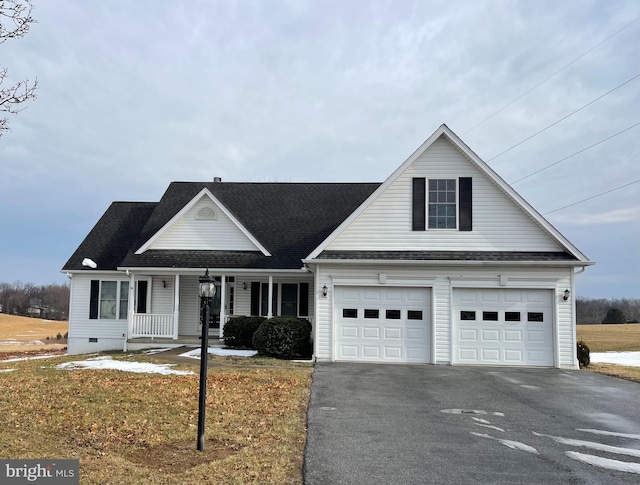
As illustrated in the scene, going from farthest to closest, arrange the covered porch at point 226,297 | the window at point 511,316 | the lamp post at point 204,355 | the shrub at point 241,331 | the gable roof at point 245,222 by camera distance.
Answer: the covered porch at point 226,297, the gable roof at point 245,222, the shrub at point 241,331, the window at point 511,316, the lamp post at point 204,355

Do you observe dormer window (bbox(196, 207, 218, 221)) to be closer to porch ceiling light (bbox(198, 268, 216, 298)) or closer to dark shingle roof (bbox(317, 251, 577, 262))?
dark shingle roof (bbox(317, 251, 577, 262))

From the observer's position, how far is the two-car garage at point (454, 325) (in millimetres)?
15172

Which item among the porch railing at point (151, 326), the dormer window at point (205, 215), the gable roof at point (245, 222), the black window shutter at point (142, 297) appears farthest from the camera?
the black window shutter at point (142, 297)

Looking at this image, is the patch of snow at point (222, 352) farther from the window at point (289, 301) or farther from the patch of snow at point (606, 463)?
the patch of snow at point (606, 463)

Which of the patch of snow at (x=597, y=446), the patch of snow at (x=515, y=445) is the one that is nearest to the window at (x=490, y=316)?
the patch of snow at (x=597, y=446)

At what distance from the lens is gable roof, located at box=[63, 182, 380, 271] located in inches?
749

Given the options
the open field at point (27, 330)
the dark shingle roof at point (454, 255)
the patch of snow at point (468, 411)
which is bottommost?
the open field at point (27, 330)

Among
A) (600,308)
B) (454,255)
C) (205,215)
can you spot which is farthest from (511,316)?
(600,308)

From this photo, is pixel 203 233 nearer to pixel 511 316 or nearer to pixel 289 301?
pixel 289 301

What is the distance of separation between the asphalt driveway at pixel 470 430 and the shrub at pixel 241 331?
5040 millimetres

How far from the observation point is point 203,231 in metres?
19.6

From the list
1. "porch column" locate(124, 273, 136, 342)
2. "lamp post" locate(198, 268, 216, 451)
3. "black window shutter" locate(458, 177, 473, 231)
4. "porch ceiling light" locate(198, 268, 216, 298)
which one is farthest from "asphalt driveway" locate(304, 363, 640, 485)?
"porch column" locate(124, 273, 136, 342)

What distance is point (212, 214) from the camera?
19.6 metres

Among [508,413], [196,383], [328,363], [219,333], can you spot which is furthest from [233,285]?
[508,413]
